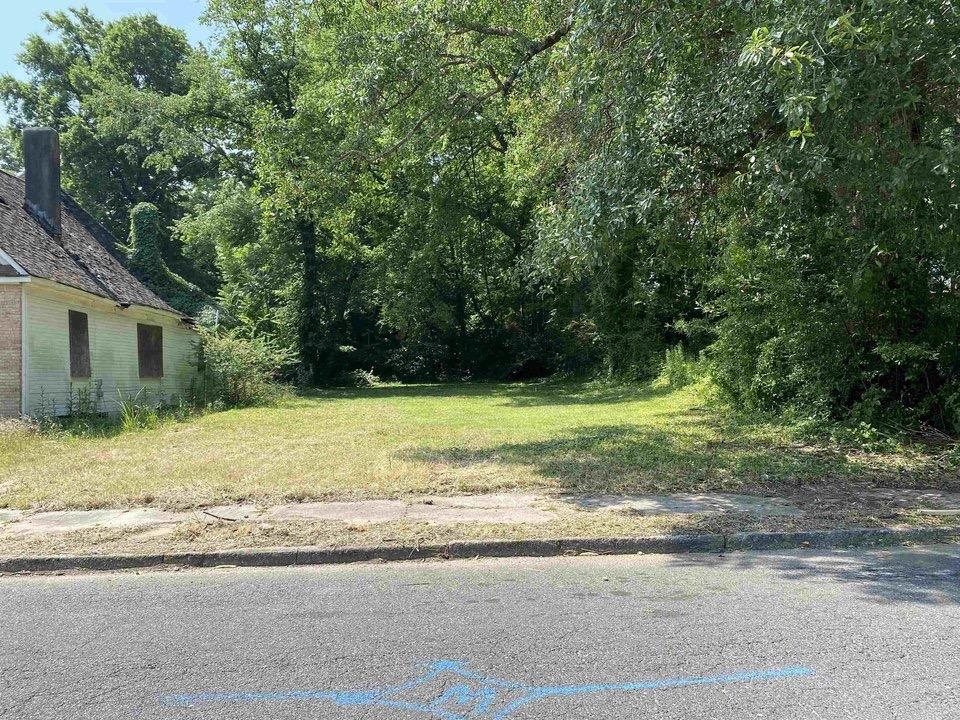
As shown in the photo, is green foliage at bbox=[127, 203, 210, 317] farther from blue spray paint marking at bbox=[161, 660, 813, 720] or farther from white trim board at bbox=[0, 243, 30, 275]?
blue spray paint marking at bbox=[161, 660, 813, 720]

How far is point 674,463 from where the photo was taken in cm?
990

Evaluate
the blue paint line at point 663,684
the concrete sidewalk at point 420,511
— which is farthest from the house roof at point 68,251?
the blue paint line at point 663,684

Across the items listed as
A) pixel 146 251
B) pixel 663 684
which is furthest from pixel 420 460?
pixel 146 251

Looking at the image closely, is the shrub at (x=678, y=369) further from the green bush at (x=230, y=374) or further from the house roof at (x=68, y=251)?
the house roof at (x=68, y=251)

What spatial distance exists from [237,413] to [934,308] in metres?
15.2

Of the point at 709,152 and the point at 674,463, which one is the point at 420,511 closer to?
the point at 674,463

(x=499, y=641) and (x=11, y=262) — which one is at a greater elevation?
(x=11, y=262)

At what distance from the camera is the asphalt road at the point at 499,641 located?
11.9ft

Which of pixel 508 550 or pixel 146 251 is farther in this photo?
pixel 146 251

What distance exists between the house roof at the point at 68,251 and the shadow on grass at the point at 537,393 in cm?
819

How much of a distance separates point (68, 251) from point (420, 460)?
1268 cm

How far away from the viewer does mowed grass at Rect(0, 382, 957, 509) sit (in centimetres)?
850

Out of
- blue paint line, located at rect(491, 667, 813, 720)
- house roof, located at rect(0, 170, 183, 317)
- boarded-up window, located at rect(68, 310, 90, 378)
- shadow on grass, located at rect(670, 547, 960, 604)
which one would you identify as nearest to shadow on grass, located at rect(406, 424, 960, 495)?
shadow on grass, located at rect(670, 547, 960, 604)

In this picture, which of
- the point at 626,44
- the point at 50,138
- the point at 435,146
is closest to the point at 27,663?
the point at 626,44
